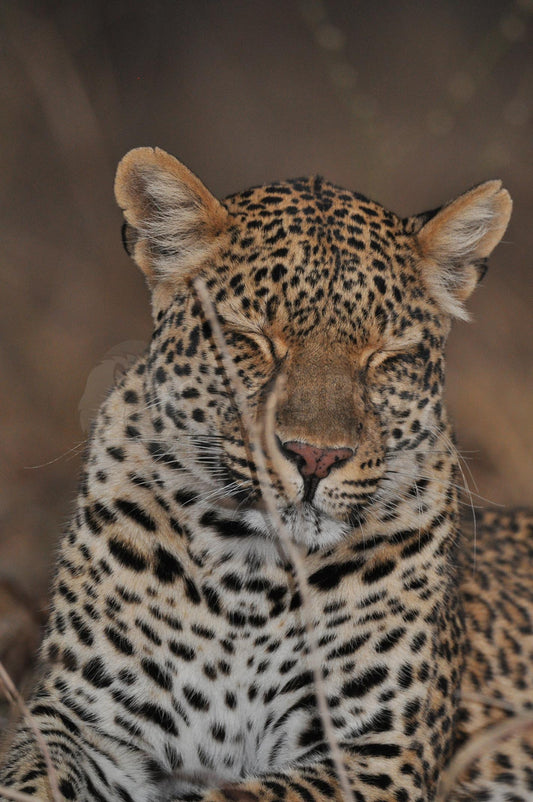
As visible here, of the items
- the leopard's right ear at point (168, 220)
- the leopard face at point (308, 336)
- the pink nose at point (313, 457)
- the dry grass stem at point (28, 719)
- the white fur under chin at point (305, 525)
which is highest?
the leopard's right ear at point (168, 220)

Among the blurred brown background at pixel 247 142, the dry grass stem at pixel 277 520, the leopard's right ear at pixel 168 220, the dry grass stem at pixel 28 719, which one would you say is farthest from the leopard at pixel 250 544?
the blurred brown background at pixel 247 142

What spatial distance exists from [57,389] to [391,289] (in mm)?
5213

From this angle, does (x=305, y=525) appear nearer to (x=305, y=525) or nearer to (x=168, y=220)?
(x=305, y=525)

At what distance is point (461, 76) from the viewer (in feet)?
28.1

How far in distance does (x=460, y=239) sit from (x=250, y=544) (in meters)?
1.46

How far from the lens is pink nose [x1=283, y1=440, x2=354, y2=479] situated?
3.19 m

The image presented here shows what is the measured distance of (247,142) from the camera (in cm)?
891

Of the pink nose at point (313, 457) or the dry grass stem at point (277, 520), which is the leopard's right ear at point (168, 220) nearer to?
the dry grass stem at point (277, 520)

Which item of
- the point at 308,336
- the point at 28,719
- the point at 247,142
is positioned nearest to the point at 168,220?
the point at 308,336

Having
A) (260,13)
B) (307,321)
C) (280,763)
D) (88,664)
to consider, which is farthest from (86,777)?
(260,13)

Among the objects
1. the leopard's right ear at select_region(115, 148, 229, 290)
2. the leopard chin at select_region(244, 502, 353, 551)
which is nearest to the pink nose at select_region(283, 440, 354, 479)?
the leopard chin at select_region(244, 502, 353, 551)

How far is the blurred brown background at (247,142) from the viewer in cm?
817

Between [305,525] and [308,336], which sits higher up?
[308,336]

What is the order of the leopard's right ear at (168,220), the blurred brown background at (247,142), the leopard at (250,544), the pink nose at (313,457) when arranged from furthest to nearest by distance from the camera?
the blurred brown background at (247,142) → the leopard's right ear at (168,220) → the leopard at (250,544) → the pink nose at (313,457)
